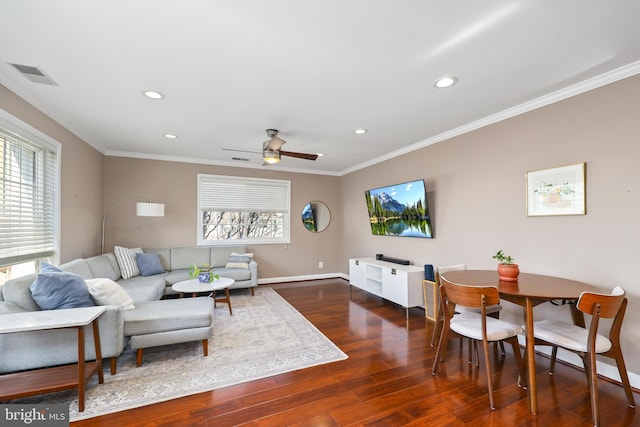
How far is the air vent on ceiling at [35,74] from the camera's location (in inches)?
86.5

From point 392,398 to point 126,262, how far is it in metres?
4.16

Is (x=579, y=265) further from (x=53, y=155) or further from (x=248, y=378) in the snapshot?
(x=53, y=155)

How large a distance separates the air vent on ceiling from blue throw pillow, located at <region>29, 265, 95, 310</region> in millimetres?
1663

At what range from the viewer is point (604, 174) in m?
2.32

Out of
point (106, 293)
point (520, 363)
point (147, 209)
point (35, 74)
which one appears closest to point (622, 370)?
point (520, 363)

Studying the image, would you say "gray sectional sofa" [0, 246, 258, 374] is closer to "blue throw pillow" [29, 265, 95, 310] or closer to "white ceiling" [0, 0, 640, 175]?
"blue throw pillow" [29, 265, 95, 310]

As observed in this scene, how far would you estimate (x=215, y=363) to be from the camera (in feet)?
8.18

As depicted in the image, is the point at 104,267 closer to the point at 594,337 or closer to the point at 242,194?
the point at 242,194

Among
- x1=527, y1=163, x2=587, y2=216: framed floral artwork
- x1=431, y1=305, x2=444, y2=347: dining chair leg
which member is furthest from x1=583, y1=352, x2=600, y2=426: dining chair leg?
x1=527, y1=163, x2=587, y2=216: framed floral artwork

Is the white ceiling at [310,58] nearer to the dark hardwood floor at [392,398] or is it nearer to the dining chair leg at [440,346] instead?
the dining chair leg at [440,346]

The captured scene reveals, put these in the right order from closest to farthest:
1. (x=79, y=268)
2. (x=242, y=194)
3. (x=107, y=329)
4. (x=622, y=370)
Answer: (x=622, y=370) → (x=107, y=329) → (x=79, y=268) → (x=242, y=194)

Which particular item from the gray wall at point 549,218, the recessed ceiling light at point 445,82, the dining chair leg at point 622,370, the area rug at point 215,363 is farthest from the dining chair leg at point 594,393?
the recessed ceiling light at point 445,82

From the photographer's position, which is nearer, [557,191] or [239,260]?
[557,191]

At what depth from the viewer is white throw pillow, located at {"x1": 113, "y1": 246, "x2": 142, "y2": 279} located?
13.5 ft
